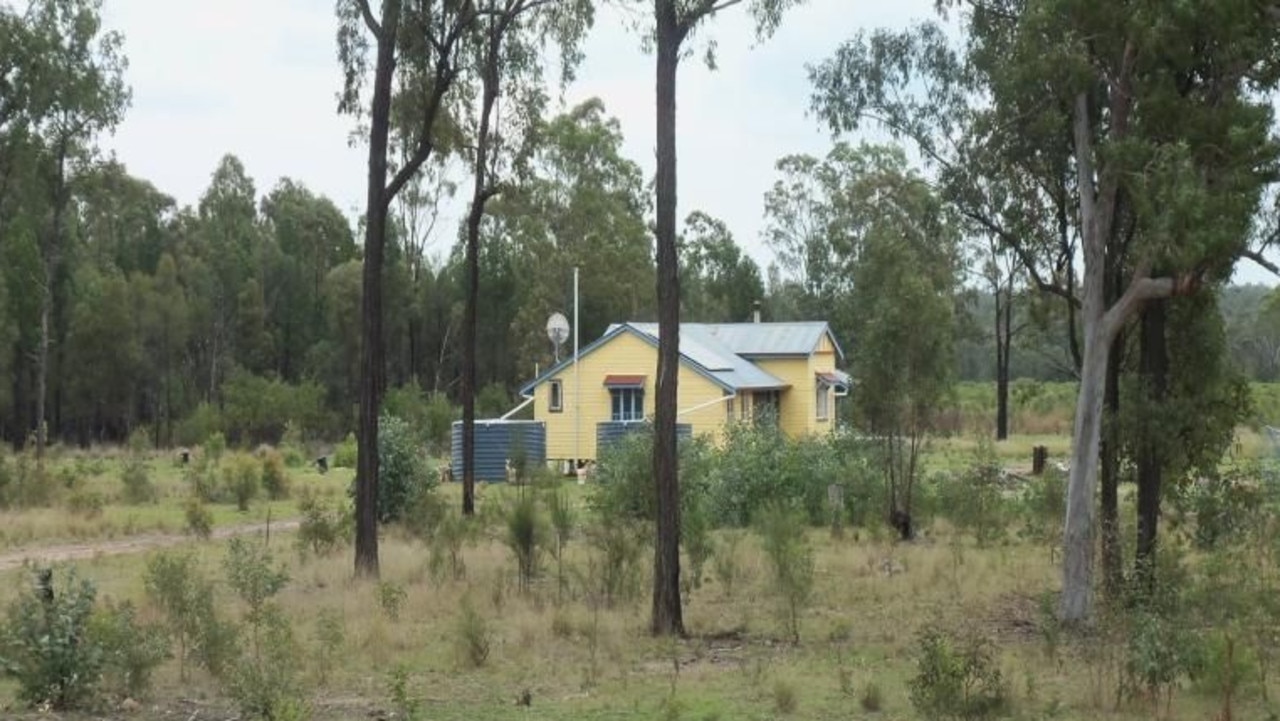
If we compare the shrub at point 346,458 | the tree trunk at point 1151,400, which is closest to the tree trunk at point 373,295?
the tree trunk at point 1151,400

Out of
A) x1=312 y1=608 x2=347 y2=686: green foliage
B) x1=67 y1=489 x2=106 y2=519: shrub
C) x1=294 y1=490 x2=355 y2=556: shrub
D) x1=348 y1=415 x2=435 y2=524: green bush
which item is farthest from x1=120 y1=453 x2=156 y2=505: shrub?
x1=312 y1=608 x2=347 y2=686: green foliage

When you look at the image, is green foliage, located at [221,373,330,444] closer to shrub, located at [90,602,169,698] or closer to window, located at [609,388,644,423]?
window, located at [609,388,644,423]

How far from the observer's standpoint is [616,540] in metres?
15.4

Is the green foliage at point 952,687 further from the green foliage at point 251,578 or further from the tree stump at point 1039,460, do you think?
the tree stump at point 1039,460

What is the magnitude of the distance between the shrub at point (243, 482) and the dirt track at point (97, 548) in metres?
4.09

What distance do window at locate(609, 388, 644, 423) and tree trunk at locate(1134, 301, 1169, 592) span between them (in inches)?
1012

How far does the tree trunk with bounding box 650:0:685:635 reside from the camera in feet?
43.6

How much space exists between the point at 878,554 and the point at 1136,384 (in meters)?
5.68

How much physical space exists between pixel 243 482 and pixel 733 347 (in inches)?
801

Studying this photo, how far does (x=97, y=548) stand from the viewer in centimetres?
2080

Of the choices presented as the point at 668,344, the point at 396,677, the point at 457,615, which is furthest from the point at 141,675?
the point at 668,344

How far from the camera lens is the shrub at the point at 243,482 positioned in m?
28.1

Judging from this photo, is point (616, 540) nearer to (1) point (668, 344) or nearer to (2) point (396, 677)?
(1) point (668, 344)

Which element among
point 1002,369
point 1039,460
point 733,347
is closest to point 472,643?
point 1039,460
